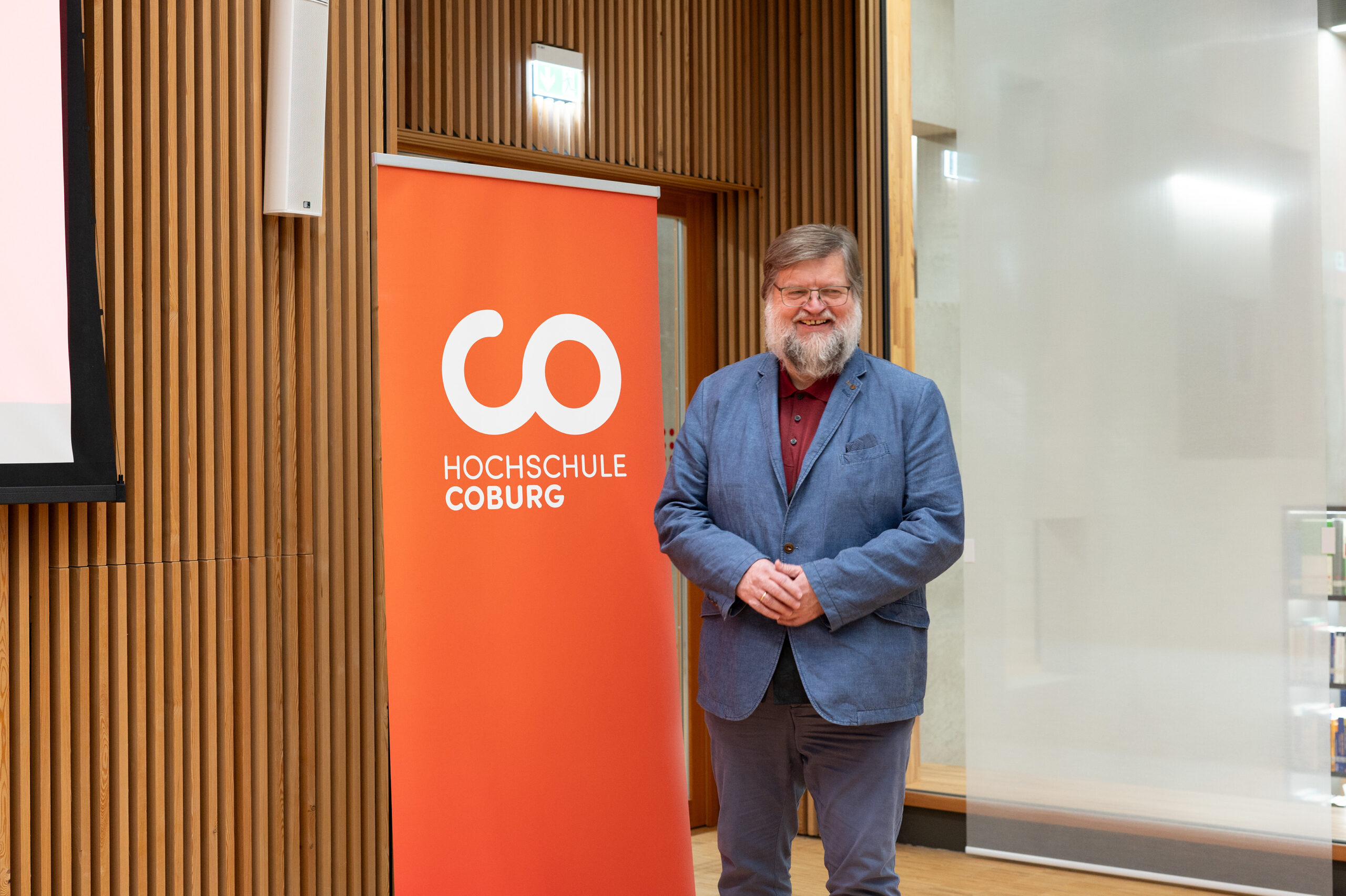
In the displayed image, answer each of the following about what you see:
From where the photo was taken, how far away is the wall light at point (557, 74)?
4.18 meters

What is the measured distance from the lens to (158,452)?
9.39 feet

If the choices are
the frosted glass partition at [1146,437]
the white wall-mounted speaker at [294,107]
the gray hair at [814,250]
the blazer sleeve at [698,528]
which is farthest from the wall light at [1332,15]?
the white wall-mounted speaker at [294,107]

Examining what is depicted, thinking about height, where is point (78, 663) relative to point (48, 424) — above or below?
below

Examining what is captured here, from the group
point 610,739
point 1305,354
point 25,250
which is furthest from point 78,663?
point 1305,354

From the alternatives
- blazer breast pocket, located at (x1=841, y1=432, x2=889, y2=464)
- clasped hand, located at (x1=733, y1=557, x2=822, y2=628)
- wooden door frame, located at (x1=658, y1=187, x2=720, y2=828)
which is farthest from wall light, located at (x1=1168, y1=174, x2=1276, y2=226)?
clasped hand, located at (x1=733, y1=557, x2=822, y2=628)

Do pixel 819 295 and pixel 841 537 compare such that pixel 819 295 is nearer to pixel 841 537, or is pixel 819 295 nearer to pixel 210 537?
pixel 841 537

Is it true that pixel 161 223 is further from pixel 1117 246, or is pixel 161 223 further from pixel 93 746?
pixel 1117 246

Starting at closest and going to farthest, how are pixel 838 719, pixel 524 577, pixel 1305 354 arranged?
pixel 838 719, pixel 524 577, pixel 1305 354

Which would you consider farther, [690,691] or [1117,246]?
[690,691]

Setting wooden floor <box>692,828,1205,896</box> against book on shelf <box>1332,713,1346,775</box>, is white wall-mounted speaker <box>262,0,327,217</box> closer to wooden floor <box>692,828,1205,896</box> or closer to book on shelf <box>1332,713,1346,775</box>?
wooden floor <box>692,828,1205,896</box>

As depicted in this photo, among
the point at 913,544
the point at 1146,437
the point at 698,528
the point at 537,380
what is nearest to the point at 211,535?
the point at 537,380

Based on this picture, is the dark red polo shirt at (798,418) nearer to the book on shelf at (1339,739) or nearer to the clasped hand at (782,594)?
the clasped hand at (782,594)

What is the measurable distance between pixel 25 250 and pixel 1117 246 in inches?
129

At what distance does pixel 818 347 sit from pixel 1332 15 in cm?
236
